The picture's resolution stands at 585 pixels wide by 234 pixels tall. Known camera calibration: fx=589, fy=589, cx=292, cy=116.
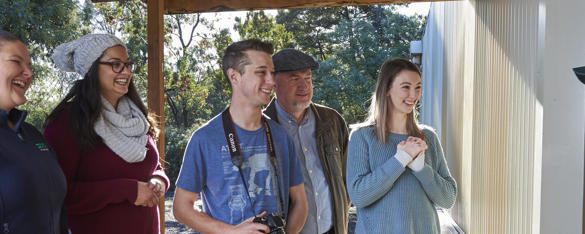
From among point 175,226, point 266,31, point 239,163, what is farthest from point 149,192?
point 175,226

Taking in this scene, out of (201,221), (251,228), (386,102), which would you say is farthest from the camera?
(386,102)

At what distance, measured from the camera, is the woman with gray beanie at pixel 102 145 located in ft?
8.08

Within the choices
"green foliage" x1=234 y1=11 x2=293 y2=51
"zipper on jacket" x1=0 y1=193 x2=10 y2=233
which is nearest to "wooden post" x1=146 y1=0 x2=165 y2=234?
"zipper on jacket" x1=0 y1=193 x2=10 y2=233

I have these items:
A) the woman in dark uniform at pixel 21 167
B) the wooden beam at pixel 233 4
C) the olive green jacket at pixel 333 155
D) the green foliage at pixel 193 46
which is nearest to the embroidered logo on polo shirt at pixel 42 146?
the woman in dark uniform at pixel 21 167

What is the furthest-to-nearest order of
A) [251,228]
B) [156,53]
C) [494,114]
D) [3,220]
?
[156,53], [494,114], [251,228], [3,220]

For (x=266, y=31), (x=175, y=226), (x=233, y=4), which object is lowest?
(x=175, y=226)

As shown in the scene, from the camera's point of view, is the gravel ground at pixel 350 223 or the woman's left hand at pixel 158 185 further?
the gravel ground at pixel 350 223

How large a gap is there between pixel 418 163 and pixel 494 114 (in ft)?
4.58

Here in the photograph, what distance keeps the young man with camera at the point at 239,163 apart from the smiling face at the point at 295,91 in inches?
28.9

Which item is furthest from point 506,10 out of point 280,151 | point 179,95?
point 179,95

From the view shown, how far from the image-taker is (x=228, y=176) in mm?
2404

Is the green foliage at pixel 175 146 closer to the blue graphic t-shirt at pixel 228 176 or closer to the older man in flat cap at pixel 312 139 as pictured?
the older man in flat cap at pixel 312 139

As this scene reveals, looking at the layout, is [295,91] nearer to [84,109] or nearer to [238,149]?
[238,149]

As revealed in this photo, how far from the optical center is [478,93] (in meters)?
4.42
